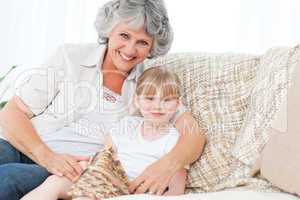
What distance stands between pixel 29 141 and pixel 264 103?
83cm

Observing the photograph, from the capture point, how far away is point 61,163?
175cm

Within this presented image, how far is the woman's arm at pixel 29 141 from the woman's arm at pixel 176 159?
220 mm

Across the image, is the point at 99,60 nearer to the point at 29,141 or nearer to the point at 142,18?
the point at 142,18

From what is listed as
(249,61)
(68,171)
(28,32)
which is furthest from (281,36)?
(68,171)

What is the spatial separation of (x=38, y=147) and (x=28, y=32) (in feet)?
4.43

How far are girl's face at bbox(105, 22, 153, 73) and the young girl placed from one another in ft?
0.29

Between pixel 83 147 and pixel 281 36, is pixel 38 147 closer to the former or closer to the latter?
pixel 83 147

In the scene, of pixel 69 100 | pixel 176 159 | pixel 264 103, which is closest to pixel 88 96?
pixel 69 100

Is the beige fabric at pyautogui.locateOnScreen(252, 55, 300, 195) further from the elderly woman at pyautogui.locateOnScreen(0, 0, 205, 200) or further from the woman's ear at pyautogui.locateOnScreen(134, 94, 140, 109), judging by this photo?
the woman's ear at pyautogui.locateOnScreen(134, 94, 140, 109)

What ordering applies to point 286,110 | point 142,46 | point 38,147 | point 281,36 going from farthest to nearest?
1. point 281,36
2. point 142,46
3. point 38,147
4. point 286,110

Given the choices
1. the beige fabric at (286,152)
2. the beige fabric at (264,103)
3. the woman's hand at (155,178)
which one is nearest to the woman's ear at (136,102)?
the woman's hand at (155,178)

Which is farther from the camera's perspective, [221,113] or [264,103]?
[221,113]

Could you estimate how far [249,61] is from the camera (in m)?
2.01

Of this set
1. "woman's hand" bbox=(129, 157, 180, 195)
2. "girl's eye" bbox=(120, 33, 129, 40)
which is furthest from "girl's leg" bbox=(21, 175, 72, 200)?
"girl's eye" bbox=(120, 33, 129, 40)
